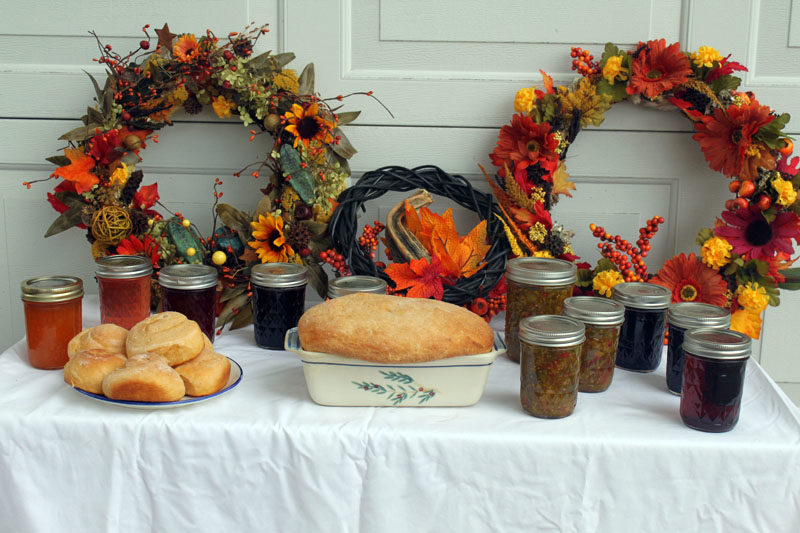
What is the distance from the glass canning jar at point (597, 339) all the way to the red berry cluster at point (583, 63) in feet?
1.97

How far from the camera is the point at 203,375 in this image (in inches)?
42.3

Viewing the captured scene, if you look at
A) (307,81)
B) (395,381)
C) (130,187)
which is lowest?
(395,381)

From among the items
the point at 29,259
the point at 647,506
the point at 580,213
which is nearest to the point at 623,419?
the point at 647,506

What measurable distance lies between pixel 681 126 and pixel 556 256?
17.6 inches

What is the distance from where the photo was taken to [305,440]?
1.01 meters

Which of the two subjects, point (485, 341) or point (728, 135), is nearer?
point (485, 341)

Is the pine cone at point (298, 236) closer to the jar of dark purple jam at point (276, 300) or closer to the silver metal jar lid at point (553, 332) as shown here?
the jar of dark purple jam at point (276, 300)

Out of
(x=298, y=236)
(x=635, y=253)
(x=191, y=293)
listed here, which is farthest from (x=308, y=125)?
(x=635, y=253)

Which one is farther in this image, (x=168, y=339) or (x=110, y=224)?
(x=110, y=224)

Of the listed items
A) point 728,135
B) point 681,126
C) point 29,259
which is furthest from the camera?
point 29,259

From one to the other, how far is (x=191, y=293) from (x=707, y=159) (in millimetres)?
1097

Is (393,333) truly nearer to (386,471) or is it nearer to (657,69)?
(386,471)

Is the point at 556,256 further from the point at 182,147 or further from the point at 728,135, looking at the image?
the point at 182,147

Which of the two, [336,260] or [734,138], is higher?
[734,138]
